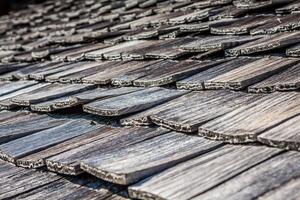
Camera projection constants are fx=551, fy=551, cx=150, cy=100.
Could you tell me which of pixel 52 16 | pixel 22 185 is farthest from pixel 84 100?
pixel 52 16

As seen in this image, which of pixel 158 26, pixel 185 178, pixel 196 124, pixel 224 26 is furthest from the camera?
pixel 158 26

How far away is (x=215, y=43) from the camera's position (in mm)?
1932

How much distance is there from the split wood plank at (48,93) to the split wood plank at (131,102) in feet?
1.01

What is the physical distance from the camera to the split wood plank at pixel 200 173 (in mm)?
1043

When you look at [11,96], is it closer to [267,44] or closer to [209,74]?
[209,74]

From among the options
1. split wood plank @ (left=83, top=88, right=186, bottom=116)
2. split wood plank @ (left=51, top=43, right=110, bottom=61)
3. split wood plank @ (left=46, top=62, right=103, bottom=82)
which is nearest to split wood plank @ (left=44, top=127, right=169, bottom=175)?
split wood plank @ (left=83, top=88, right=186, bottom=116)

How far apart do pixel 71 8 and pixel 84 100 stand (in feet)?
9.42

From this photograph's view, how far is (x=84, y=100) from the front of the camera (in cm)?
180

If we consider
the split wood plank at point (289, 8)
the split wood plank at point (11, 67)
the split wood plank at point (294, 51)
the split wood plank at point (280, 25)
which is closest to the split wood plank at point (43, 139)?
the split wood plank at point (294, 51)

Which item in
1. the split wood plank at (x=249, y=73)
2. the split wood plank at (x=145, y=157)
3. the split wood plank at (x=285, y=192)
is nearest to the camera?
the split wood plank at (x=285, y=192)

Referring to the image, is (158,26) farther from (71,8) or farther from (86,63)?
(71,8)

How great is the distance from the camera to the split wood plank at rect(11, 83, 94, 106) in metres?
2.02

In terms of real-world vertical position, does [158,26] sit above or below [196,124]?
above

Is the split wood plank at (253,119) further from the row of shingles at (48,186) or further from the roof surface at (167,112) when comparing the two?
the row of shingles at (48,186)
